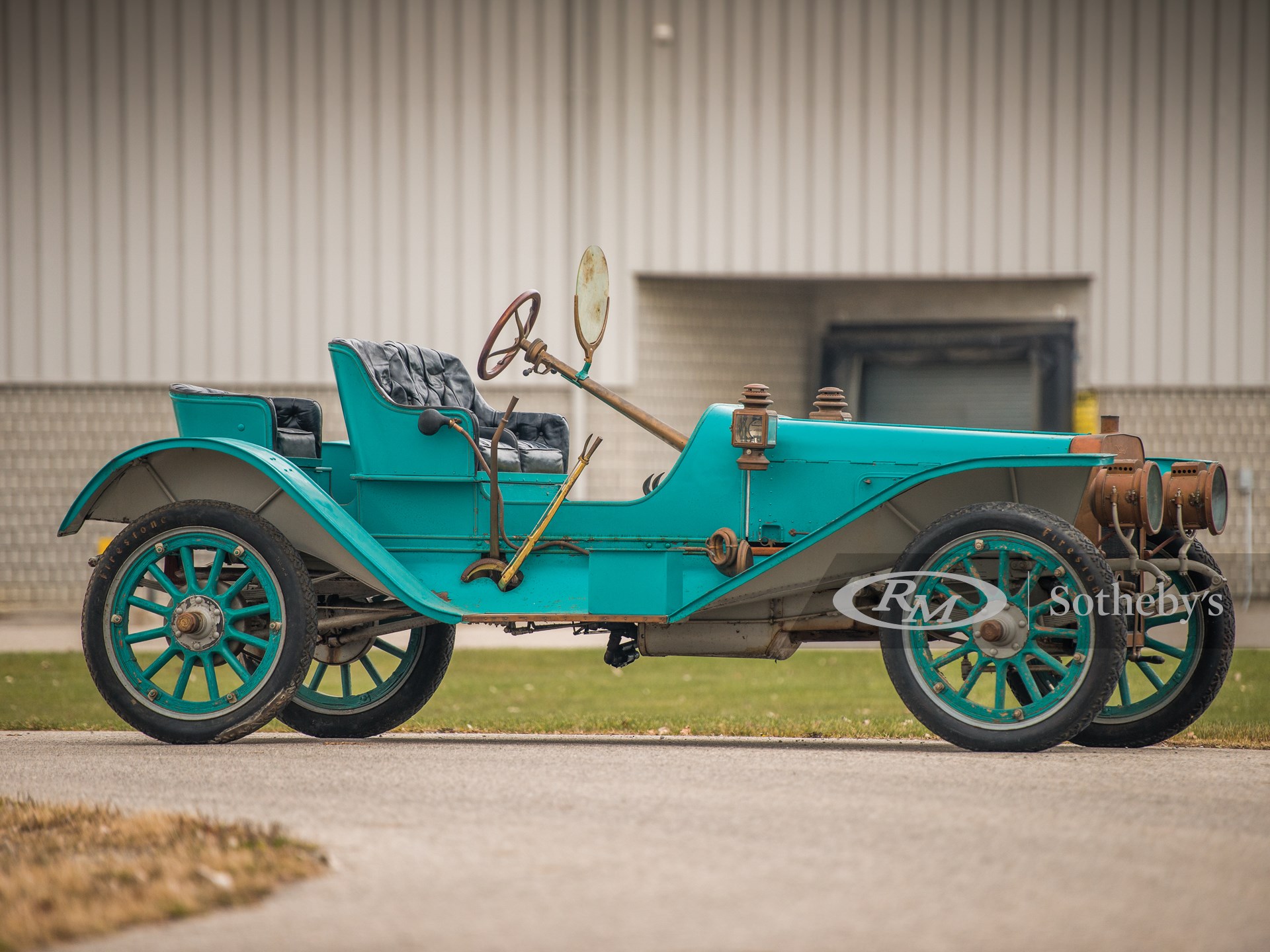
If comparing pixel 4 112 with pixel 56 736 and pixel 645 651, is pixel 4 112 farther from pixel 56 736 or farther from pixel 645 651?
pixel 645 651

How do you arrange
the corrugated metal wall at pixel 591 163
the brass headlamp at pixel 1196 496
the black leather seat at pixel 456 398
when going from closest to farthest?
the brass headlamp at pixel 1196 496
the black leather seat at pixel 456 398
the corrugated metal wall at pixel 591 163

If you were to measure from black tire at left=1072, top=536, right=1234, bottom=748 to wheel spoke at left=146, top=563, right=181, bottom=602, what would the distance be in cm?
350

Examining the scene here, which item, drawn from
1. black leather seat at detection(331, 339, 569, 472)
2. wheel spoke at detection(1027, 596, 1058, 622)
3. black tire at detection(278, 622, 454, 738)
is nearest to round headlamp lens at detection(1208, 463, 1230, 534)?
wheel spoke at detection(1027, 596, 1058, 622)

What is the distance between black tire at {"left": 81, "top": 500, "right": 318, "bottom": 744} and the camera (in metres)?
6.32

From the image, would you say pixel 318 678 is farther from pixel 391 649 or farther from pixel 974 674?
pixel 974 674

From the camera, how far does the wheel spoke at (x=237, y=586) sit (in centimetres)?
636

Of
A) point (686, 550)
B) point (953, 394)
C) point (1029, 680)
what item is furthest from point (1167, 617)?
point (953, 394)

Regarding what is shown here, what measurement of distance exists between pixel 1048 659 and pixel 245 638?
2952 mm

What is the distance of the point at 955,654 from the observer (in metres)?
5.86

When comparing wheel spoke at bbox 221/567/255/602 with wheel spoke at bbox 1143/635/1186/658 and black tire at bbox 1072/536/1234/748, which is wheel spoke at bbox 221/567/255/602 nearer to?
black tire at bbox 1072/536/1234/748

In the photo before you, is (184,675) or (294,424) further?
(294,424)

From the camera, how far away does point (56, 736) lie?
7.45 metres

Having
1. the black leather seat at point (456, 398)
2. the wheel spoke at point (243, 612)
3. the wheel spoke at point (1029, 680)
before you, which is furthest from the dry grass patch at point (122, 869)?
the wheel spoke at point (1029, 680)

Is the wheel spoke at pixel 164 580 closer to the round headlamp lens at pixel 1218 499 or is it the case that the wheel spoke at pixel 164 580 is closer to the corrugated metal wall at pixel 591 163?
the round headlamp lens at pixel 1218 499
